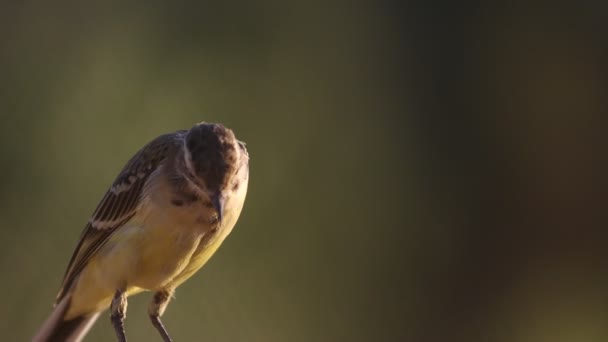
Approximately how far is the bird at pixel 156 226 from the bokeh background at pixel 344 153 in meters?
4.39

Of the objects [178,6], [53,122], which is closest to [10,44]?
[53,122]

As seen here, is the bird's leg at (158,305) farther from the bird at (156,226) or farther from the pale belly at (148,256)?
the pale belly at (148,256)

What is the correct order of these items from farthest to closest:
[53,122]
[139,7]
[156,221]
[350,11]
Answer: [350,11] → [139,7] → [53,122] → [156,221]

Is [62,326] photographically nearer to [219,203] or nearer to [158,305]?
[158,305]

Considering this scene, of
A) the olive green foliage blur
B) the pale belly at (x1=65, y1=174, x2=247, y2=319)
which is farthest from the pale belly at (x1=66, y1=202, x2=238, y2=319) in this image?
the olive green foliage blur

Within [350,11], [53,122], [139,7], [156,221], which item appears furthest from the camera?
[350,11]

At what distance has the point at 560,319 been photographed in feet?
46.0

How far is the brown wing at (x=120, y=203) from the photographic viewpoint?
682 centimetres

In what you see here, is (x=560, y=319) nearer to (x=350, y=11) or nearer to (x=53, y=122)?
(x=350, y=11)

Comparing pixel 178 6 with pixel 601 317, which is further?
pixel 178 6

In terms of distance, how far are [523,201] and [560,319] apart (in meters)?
2.75

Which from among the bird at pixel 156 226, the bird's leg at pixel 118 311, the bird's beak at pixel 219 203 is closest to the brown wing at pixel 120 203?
the bird at pixel 156 226

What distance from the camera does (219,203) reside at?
602cm

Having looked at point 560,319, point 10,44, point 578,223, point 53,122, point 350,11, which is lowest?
point 560,319
